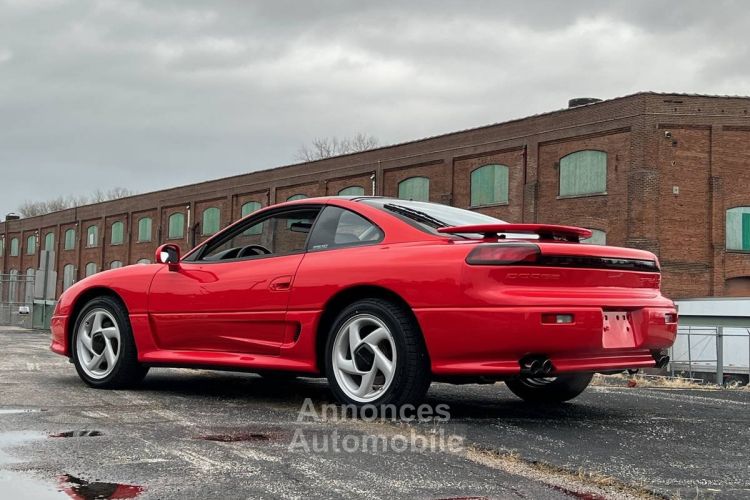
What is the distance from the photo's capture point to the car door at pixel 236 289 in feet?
18.2

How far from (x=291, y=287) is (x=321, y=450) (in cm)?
173

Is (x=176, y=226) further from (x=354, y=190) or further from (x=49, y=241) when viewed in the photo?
(x=49, y=241)

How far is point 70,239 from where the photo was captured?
6638cm

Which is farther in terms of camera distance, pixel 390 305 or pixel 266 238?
pixel 266 238

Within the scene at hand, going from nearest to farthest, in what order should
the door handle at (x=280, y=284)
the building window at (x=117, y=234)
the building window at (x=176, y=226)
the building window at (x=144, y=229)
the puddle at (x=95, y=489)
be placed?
the puddle at (x=95, y=489) < the door handle at (x=280, y=284) < the building window at (x=176, y=226) < the building window at (x=144, y=229) < the building window at (x=117, y=234)

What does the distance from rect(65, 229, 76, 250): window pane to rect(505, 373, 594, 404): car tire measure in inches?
2533

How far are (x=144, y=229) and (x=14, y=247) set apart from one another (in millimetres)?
24920

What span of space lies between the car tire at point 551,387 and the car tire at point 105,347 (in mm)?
2854

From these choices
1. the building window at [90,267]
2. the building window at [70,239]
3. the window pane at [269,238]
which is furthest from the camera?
the building window at [70,239]

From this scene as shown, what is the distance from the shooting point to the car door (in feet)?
18.2

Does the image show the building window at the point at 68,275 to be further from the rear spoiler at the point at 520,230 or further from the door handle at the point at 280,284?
the rear spoiler at the point at 520,230

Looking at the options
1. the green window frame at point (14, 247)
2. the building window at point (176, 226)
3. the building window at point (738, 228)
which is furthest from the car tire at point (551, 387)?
the green window frame at point (14, 247)

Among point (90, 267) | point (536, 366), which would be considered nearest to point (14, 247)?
point (90, 267)

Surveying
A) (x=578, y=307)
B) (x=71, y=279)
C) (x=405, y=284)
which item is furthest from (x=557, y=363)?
(x=71, y=279)
